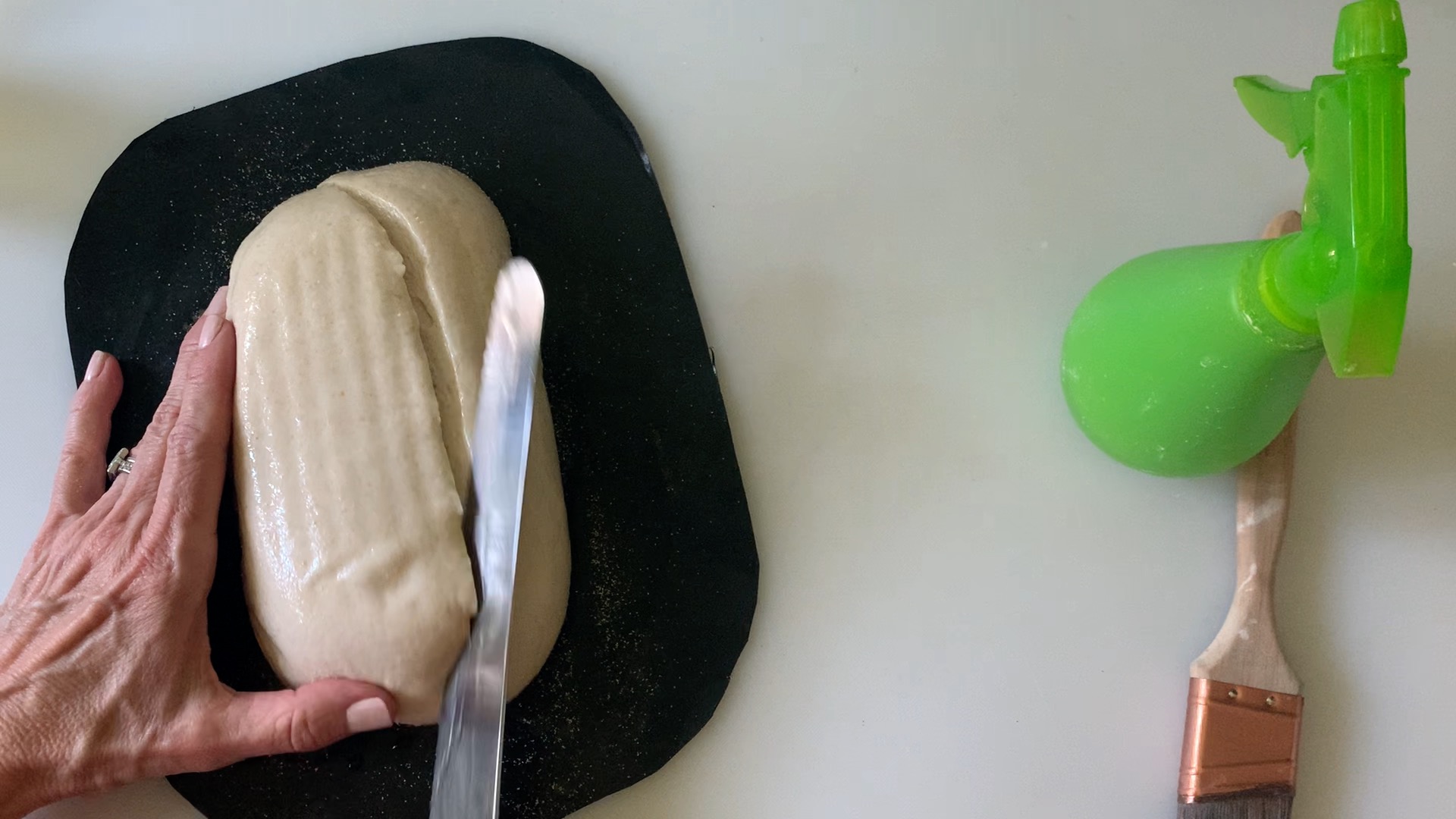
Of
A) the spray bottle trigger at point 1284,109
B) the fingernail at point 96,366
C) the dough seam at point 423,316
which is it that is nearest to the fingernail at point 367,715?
the dough seam at point 423,316

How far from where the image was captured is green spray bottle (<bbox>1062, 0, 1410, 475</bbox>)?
0.63 meters

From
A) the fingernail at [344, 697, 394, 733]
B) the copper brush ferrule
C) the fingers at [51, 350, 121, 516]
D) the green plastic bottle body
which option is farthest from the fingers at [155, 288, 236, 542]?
the copper brush ferrule

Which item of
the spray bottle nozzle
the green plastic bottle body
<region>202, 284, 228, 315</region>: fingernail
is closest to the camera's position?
the spray bottle nozzle

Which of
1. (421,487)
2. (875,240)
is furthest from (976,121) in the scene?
(421,487)

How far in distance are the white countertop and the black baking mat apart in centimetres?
5

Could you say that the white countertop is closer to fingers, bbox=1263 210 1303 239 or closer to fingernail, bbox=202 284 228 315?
fingers, bbox=1263 210 1303 239

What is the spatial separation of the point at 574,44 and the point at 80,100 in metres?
0.57

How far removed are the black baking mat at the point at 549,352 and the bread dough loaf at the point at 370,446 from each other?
0.26ft

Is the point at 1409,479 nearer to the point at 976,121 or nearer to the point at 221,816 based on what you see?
the point at 976,121

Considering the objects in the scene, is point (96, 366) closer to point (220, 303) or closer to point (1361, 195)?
point (220, 303)

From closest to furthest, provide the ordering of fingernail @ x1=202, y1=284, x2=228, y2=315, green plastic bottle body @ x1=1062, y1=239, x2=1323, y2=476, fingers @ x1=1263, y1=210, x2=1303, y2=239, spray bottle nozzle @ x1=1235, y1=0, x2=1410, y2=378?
1. spray bottle nozzle @ x1=1235, y1=0, x2=1410, y2=378
2. green plastic bottle body @ x1=1062, y1=239, x2=1323, y2=476
3. fingernail @ x1=202, y1=284, x2=228, y2=315
4. fingers @ x1=1263, y1=210, x2=1303, y2=239

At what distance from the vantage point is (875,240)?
3.45 feet

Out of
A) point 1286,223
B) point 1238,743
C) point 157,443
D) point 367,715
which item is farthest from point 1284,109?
point 157,443

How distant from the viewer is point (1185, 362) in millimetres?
827
